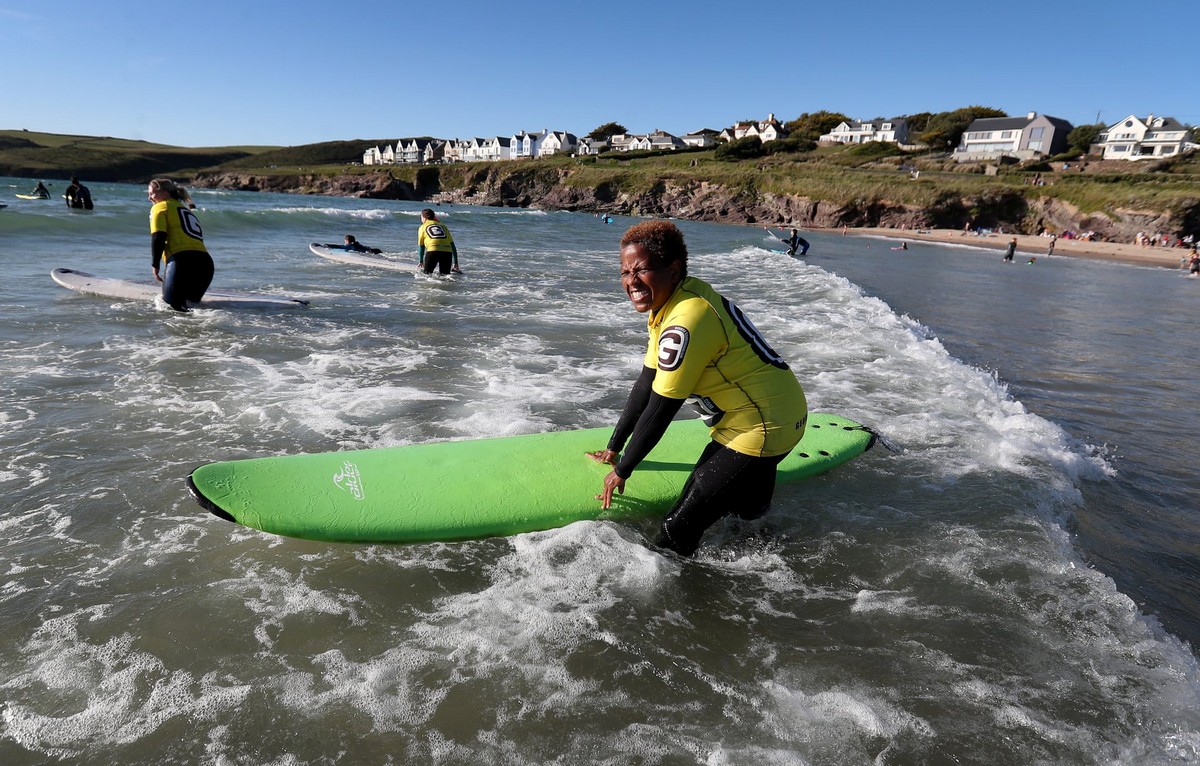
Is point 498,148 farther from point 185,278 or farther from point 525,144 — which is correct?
point 185,278

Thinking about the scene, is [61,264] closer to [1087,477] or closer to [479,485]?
[479,485]

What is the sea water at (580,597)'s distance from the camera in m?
2.37

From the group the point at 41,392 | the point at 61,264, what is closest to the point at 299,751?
the point at 41,392

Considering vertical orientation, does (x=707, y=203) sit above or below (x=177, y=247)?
above

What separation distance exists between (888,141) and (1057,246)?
2058 inches

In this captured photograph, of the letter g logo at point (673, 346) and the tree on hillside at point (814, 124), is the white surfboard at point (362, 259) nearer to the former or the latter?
the letter g logo at point (673, 346)

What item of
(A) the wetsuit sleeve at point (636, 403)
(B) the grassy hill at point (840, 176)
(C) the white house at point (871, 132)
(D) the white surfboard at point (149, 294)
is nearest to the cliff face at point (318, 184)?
(B) the grassy hill at point (840, 176)

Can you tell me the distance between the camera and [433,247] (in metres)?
14.6

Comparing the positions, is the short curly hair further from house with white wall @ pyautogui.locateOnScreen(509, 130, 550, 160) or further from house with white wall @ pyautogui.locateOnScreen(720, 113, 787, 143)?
house with white wall @ pyautogui.locateOnScreen(509, 130, 550, 160)

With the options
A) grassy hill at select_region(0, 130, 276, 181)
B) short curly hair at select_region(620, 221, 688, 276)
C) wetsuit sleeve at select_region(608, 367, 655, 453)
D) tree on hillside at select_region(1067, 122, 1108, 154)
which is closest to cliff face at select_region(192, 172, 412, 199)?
grassy hill at select_region(0, 130, 276, 181)

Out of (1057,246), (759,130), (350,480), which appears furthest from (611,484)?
(759,130)

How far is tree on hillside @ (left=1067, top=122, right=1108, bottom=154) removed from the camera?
7788 centimetres

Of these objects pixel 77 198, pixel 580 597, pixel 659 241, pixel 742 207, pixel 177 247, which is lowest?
pixel 580 597

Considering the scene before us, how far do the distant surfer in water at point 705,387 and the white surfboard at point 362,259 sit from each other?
13773 millimetres
